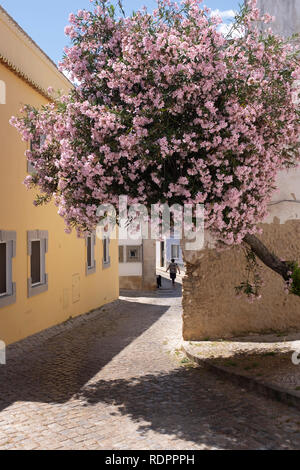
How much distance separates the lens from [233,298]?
37.1 feet

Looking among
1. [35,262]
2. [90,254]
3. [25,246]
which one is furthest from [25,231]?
[90,254]

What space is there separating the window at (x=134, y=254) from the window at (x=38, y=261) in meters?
17.2

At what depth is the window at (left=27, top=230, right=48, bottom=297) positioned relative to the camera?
13.3 m

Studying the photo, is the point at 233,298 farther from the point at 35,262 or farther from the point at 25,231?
the point at 35,262

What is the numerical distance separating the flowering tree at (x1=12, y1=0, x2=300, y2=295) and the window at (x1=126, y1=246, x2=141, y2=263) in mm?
22474

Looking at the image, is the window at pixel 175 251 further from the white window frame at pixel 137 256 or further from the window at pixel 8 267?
the window at pixel 8 267

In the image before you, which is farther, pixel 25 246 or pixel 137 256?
pixel 137 256

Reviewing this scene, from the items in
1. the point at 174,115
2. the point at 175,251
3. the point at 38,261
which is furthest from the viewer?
the point at 175,251

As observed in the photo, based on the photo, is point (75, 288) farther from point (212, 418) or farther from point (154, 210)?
point (212, 418)

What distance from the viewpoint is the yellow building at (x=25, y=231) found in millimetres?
11578

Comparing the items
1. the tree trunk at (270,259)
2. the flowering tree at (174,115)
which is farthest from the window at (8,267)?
the tree trunk at (270,259)

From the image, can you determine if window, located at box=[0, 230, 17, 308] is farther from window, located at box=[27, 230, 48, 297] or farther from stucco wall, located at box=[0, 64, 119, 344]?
window, located at box=[27, 230, 48, 297]

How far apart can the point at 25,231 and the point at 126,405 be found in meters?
6.55

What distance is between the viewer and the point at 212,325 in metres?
11.4
